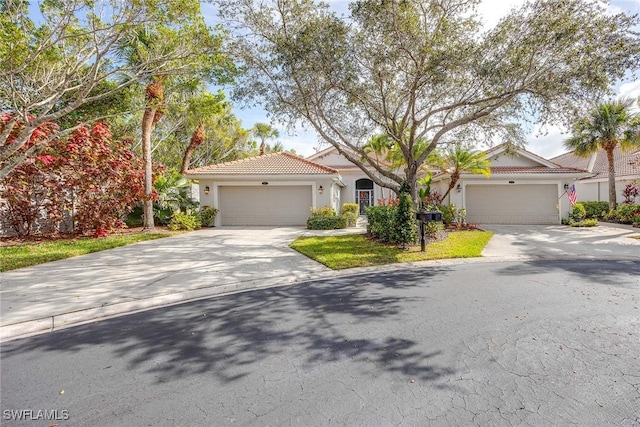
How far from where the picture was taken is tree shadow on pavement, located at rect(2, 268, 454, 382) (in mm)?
3168

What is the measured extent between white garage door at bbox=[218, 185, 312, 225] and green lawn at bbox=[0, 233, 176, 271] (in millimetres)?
5582

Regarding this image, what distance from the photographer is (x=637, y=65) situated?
7543 mm

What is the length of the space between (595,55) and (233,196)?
15.5m

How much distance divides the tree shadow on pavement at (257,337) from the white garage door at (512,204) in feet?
47.2

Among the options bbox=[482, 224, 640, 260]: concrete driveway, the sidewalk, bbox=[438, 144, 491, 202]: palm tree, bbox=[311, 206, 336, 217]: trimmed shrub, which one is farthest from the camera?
bbox=[311, 206, 336, 217]: trimmed shrub

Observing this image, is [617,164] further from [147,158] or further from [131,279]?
[147,158]

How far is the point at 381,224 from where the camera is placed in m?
10.9

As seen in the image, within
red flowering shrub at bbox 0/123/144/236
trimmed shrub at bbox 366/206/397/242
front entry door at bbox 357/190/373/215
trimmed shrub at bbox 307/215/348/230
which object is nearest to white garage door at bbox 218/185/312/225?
trimmed shrub at bbox 307/215/348/230

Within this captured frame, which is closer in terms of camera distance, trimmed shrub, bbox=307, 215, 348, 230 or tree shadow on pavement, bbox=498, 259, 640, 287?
tree shadow on pavement, bbox=498, 259, 640, 287

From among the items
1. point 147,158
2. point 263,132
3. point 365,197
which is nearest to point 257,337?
point 147,158

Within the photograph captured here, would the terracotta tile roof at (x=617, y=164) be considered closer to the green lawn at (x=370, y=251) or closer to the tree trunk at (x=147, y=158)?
the green lawn at (x=370, y=251)

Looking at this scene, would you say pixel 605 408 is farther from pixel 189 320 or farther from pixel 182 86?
pixel 182 86

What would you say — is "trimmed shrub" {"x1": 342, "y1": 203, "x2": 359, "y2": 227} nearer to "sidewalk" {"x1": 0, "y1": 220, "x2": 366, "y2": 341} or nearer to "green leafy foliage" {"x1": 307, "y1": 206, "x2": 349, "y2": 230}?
"green leafy foliage" {"x1": 307, "y1": 206, "x2": 349, "y2": 230}

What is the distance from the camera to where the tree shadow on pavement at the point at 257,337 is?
317cm
